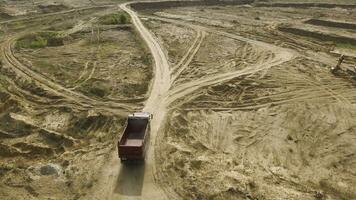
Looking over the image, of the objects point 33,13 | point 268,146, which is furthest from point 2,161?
point 33,13

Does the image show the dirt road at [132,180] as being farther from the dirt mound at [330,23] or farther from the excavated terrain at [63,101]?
the dirt mound at [330,23]

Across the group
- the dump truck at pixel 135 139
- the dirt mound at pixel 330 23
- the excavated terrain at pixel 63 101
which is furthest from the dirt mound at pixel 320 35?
the dump truck at pixel 135 139

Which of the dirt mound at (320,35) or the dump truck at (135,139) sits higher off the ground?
the dirt mound at (320,35)

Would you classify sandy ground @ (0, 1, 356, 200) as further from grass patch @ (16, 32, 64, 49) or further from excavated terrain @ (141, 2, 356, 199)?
grass patch @ (16, 32, 64, 49)

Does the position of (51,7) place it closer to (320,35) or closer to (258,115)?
(320,35)

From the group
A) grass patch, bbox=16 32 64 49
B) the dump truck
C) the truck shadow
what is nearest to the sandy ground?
the truck shadow

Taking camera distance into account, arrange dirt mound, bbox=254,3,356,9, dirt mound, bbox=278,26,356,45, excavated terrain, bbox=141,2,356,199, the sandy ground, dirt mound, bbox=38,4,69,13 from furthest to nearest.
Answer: dirt mound, bbox=254,3,356,9 < dirt mound, bbox=38,4,69,13 < dirt mound, bbox=278,26,356,45 < excavated terrain, bbox=141,2,356,199 < the sandy ground
